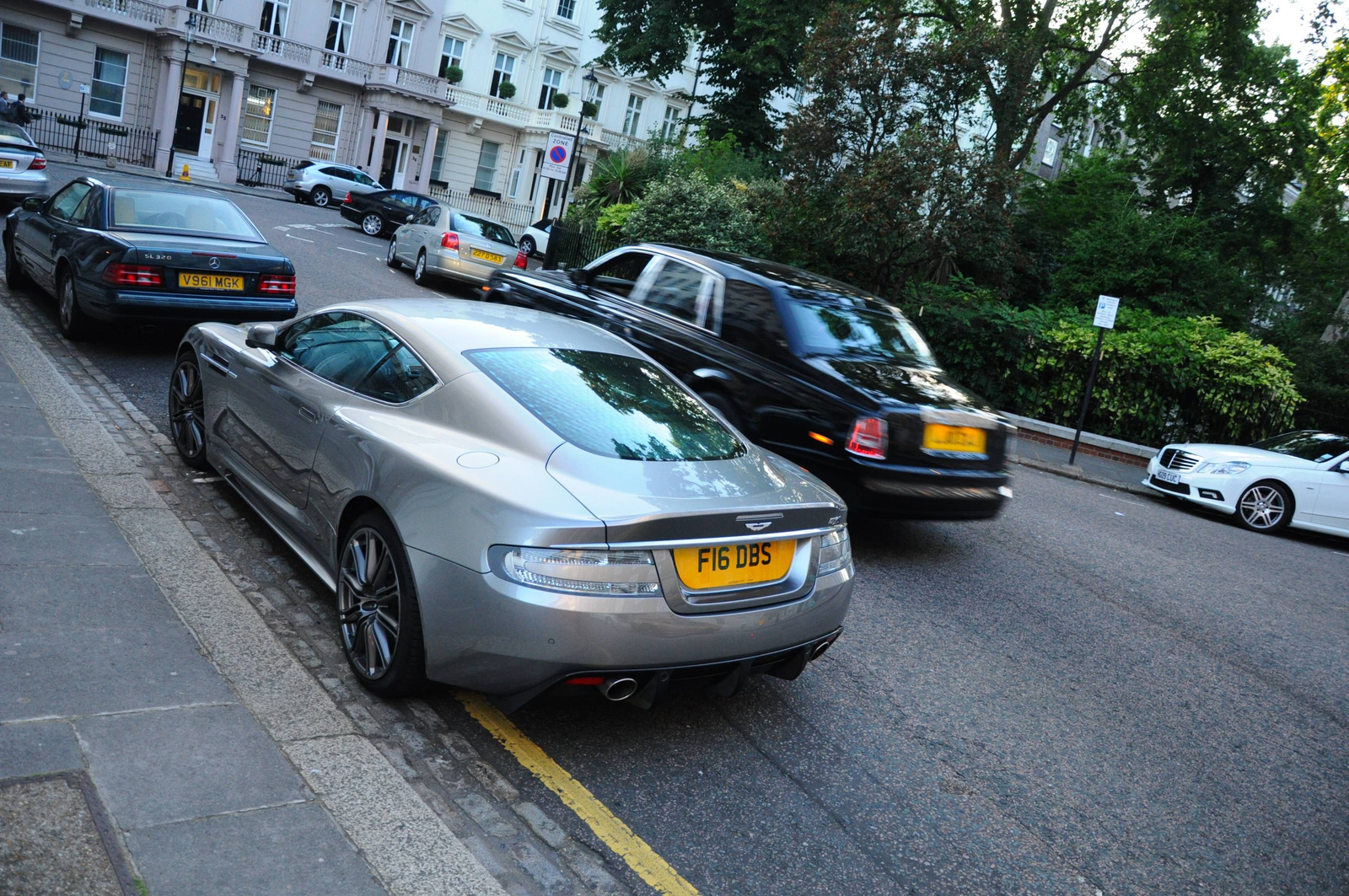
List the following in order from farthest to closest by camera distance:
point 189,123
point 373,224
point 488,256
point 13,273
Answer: point 189,123 → point 373,224 → point 488,256 → point 13,273

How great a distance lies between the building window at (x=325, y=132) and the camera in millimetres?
40938

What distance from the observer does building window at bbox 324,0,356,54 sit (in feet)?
132

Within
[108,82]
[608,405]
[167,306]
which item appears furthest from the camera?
[108,82]

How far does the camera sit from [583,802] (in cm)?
352

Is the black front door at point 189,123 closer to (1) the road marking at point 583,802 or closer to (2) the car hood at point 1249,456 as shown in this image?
(2) the car hood at point 1249,456

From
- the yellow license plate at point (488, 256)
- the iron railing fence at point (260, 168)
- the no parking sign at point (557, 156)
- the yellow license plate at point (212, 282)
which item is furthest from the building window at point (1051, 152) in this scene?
the yellow license plate at point (212, 282)

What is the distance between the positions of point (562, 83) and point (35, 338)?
40753 millimetres

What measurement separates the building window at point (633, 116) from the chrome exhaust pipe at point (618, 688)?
4702cm

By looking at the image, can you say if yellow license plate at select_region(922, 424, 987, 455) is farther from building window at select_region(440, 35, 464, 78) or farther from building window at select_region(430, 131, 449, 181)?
building window at select_region(440, 35, 464, 78)

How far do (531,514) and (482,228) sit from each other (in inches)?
655

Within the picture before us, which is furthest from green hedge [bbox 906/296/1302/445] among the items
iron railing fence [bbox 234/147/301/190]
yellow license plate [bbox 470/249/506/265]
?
iron railing fence [bbox 234/147/301/190]

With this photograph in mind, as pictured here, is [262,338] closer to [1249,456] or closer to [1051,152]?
[1249,456]

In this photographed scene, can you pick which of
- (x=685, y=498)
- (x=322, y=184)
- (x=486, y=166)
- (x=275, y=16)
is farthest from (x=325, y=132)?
(x=685, y=498)

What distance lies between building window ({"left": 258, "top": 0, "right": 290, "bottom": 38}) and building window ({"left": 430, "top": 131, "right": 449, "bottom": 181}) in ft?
25.3
